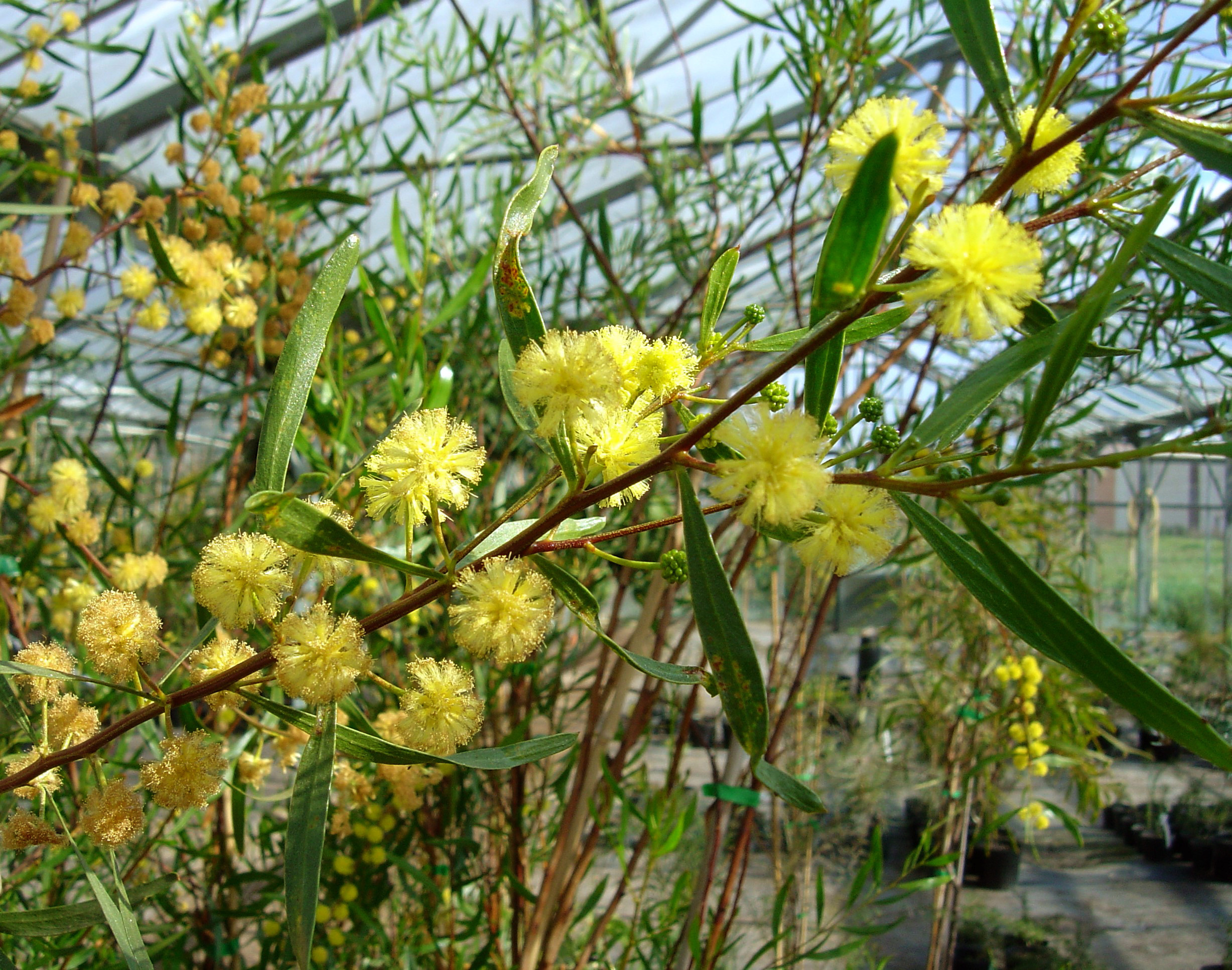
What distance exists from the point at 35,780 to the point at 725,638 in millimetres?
279

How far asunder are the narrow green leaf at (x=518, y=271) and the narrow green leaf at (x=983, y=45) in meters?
0.13

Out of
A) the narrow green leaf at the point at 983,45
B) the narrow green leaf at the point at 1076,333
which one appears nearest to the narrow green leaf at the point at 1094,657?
the narrow green leaf at the point at 1076,333

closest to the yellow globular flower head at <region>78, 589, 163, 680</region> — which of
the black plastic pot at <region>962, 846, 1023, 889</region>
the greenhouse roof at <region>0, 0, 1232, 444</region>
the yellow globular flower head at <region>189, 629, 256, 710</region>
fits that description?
the yellow globular flower head at <region>189, 629, 256, 710</region>

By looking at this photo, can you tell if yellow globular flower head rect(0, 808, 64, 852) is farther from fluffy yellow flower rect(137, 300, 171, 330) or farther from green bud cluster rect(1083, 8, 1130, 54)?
fluffy yellow flower rect(137, 300, 171, 330)

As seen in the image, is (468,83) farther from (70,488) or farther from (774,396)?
(774,396)

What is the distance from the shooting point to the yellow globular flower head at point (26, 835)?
0.33 metres

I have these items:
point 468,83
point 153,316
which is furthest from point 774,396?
point 468,83

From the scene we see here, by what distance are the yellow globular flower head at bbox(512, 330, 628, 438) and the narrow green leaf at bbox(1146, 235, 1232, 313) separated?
0.17 metres

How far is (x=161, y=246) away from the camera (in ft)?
1.86

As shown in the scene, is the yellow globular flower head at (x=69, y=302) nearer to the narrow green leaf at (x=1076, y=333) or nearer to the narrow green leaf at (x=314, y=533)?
the narrow green leaf at (x=314, y=533)

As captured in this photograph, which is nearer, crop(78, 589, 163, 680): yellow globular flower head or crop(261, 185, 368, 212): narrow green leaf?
crop(78, 589, 163, 680): yellow globular flower head

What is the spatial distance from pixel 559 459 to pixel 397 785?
0.36 metres

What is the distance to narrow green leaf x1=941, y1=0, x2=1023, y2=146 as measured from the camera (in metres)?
0.26

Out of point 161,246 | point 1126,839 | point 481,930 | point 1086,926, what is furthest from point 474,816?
point 1126,839
